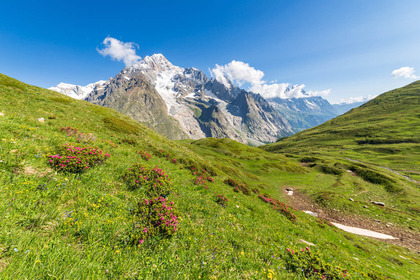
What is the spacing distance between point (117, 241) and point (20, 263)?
2.48m

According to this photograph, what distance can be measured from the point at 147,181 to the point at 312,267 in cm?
1093

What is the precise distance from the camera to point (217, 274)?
5500 mm

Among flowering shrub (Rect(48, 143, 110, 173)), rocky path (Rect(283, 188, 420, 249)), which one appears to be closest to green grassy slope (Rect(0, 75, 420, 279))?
flowering shrub (Rect(48, 143, 110, 173))

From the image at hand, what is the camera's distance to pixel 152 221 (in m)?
6.71

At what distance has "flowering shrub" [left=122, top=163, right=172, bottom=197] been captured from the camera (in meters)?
10.0

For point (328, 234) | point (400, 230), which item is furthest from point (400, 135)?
point (328, 234)

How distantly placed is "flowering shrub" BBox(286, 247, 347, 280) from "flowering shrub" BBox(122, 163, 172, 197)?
8.67 meters

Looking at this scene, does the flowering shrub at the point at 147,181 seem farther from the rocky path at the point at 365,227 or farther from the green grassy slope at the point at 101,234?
the rocky path at the point at 365,227

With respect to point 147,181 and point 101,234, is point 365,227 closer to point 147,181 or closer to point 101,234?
point 147,181

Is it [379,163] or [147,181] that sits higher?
[147,181]

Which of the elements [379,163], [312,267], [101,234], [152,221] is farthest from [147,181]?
[379,163]

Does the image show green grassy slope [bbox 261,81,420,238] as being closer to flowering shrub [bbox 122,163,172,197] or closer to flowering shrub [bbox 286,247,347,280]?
flowering shrub [bbox 286,247,347,280]

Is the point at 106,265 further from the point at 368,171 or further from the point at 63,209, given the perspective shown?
the point at 368,171

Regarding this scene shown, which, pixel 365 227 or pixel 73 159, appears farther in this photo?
pixel 365 227
